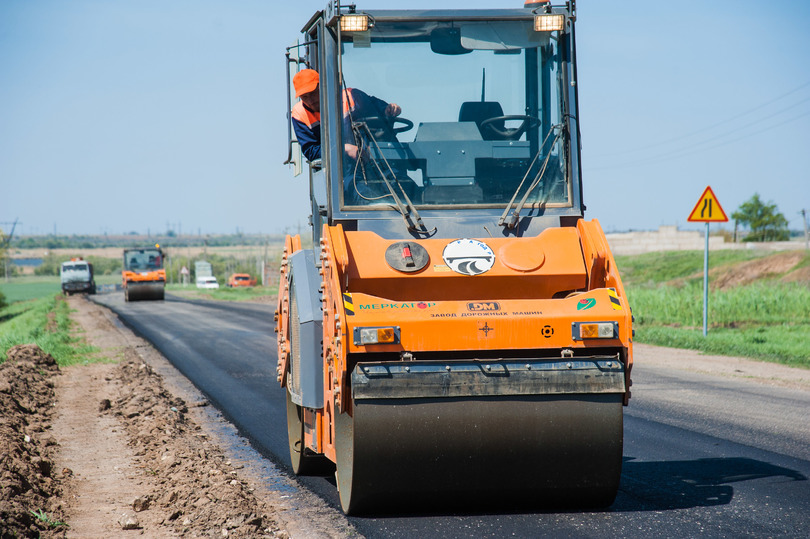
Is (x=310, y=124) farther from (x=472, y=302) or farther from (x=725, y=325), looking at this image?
(x=725, y=325)

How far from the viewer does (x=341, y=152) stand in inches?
231

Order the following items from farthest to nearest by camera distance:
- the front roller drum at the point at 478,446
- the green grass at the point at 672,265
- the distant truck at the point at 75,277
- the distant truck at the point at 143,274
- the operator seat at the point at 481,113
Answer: the distant truck at the point at 75,277 < the distant truck at the point at 143,274 < the green grass at the point at 672,265 < the operator seat at the point at 481,113 < the front roller drum at the point at 478,446

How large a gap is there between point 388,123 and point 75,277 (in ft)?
195

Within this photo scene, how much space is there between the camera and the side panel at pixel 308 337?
5.66 m

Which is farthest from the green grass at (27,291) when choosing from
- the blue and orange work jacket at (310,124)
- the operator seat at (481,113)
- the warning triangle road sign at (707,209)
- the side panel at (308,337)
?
the operator seat at (481,113)

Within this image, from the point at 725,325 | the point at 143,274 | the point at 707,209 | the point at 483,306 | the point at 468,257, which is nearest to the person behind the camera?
the point at 483,306

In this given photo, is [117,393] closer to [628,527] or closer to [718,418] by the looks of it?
[718,418]

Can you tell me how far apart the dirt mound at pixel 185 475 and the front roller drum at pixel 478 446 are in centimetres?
69

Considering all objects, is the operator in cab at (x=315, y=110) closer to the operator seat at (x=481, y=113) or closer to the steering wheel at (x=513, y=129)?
the operator seat at (x=481, y=113)

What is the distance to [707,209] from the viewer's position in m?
16.4

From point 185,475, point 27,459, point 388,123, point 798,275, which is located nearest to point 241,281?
point 798,275

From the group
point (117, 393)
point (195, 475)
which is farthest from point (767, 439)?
point (117, 393)

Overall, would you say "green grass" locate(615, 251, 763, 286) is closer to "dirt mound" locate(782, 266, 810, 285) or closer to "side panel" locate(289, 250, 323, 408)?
"dirt mound" locate(782, 266, 810, 285)

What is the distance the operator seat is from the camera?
6.05 metres
